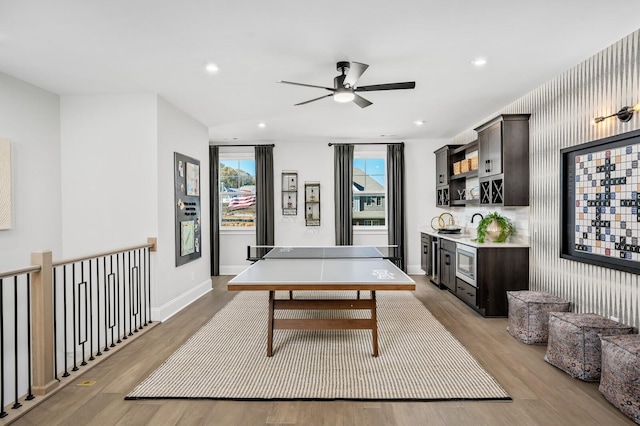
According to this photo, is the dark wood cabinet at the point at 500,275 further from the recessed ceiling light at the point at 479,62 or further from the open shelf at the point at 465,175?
the recessed ceiling light at the point at 479,62

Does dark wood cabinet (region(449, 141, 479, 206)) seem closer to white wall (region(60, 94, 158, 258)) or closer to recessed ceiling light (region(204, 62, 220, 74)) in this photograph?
recessed ceiling light (region(204, 62, 220, 74))

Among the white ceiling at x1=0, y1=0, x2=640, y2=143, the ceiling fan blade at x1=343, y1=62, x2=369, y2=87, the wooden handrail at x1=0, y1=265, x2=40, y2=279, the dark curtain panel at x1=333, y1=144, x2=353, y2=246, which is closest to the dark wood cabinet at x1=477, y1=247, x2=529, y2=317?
the white ceiling at x1=0, y1=0, x2=640, y2=143

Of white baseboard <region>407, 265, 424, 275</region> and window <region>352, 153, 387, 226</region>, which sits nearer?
white baseboard <region>407, 265, 424, 275</region>

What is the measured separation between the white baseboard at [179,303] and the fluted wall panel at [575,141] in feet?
14.4

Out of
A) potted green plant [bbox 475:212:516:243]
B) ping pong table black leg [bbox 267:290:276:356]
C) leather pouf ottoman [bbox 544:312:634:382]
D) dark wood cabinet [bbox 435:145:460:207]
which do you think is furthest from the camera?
dark wood cabinet [bbox 435:145:460:207]

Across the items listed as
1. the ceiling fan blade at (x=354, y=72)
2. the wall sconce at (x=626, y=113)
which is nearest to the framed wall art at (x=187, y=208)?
the ceiling fan blade at (x=354, y=72)

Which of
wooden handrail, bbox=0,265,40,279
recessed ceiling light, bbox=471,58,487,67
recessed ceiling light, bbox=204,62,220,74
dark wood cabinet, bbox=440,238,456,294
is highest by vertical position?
recessed ceiling light, bbox=204,62,220,74

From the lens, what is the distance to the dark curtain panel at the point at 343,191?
23.0ft

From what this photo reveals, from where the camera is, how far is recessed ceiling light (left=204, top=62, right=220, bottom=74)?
3334 millimetres

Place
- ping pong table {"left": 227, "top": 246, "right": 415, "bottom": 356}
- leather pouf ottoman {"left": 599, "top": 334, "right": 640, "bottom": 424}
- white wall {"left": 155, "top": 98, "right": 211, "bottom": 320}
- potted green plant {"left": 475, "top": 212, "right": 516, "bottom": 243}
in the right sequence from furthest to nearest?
potted green plant {"left": 475, "top": 212, "right": 516, "bottom": 243} < white wall {"left": 155, "top": 98, "right": 211, "bottom": 320} < ping pong table {"left": 227, "top": 246, "right": 415, "bottom": 356} < leather pouf ottoman {"left": 599, "top": 334, "right": 640, "bottom": 424}

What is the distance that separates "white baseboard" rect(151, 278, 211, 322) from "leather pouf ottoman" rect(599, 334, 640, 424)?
167 inches

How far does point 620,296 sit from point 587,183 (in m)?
1.01

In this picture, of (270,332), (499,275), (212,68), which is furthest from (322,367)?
(212,68)

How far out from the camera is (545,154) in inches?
157
